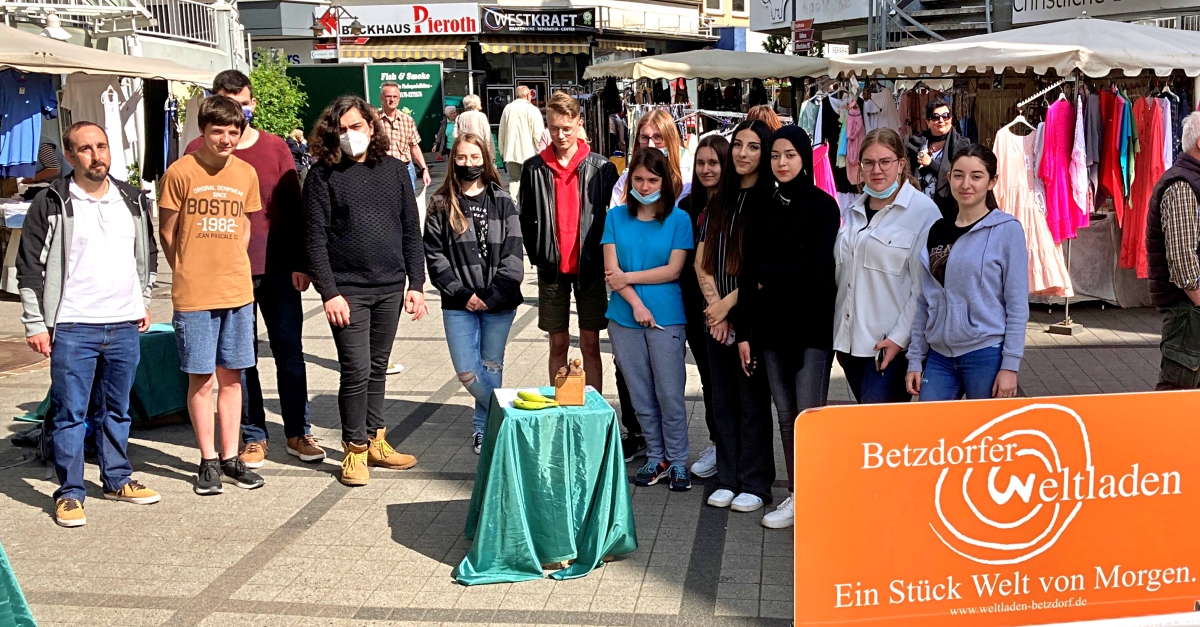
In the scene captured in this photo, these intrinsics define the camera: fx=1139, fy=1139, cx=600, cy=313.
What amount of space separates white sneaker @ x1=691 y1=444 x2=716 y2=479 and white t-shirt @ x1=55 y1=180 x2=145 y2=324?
279cm

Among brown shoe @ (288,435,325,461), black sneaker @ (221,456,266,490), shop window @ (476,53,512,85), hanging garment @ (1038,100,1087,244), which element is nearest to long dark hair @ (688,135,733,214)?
brown shoe @ (288,435,325,461)

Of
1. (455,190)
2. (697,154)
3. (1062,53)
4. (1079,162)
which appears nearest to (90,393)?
(455,190)

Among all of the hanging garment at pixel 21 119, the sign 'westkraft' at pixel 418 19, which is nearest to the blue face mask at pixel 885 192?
the hanging garment at pixel 21 119

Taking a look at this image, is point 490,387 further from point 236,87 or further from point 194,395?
point 236,87

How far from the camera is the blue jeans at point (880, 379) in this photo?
4711mm

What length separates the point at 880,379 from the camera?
471 cm

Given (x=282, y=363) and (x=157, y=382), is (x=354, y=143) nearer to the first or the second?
(x=282, y=363)

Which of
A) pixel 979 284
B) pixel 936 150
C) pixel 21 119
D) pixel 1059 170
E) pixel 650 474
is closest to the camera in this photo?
pixel 979 284

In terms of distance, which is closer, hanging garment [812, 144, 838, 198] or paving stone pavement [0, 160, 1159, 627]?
paving stone pavement [0, 160, 1159, 627]

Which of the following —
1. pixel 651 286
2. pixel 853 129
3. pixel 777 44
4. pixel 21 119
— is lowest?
pixel 651 286

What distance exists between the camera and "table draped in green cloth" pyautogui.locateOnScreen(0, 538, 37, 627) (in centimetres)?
325

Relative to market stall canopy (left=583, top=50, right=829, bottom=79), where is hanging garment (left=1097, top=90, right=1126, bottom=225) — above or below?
below

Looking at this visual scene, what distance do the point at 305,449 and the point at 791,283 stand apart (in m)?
2.89

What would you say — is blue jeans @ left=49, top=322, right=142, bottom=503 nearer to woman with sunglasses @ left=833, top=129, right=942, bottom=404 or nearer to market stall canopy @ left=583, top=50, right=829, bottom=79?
woman with sunglasses @ left=833, top=129, right=942, bottom=404
